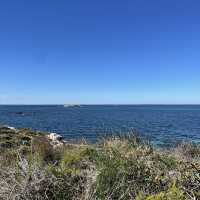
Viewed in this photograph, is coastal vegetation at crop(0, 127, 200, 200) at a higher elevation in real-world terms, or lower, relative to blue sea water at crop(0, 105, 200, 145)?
higher

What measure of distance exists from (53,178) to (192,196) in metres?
1.92

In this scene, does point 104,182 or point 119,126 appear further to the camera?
point 119,126

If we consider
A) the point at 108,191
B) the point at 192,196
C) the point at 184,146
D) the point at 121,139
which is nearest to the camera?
the point at 192,196

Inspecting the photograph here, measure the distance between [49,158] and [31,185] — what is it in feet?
28.9

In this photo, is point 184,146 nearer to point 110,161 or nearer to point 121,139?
point 121,139

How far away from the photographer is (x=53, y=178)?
17.1ft

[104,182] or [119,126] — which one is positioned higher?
[104,182]

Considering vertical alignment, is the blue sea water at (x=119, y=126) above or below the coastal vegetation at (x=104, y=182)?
below

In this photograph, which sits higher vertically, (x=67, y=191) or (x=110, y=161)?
(x=110, y=161)

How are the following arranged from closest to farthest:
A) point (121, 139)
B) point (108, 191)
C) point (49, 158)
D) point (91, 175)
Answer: point (108, 191) < point (91, 175) < point (121, 139) < point (49, 158)

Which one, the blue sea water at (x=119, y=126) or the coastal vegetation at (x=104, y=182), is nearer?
the coastal vegetation at (x=104, y=182)

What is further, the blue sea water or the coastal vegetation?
the blue sea water

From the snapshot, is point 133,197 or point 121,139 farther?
point 121,139

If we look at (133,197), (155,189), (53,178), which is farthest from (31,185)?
(155,189)
